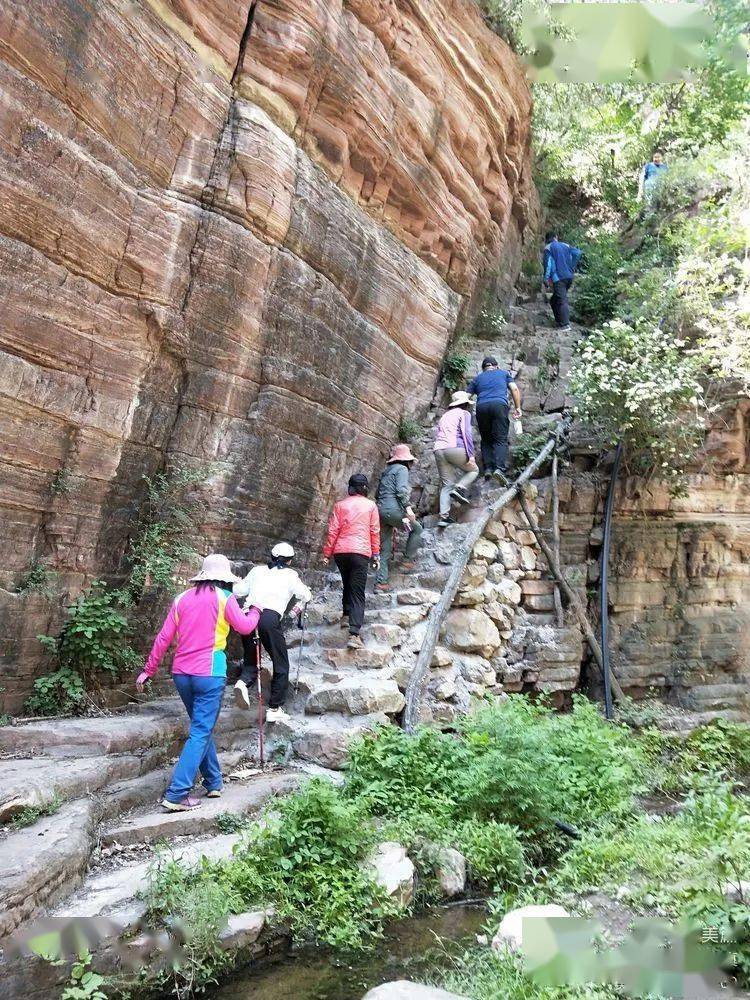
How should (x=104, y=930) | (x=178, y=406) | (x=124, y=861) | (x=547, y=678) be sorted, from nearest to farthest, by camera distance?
(x=104, y=930)
(x=124, y=861)
(x=178, y=406)
(x=547, y=678)

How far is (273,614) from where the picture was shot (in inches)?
271

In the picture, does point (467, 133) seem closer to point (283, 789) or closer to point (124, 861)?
point (283, 789)

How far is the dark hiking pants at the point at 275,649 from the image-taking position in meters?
6.84

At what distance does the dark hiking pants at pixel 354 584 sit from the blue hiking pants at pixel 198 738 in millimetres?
2479

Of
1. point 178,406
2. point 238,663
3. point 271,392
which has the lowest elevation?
point 238,663

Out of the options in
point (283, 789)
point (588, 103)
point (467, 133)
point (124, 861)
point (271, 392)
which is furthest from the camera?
point (588, 103)

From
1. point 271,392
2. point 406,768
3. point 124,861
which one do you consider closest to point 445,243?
point 271,392

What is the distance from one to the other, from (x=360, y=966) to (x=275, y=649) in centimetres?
307

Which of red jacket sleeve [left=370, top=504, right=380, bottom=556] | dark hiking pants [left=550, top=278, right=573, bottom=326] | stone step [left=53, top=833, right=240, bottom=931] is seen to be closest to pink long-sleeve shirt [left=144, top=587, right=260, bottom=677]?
stone step [left=53, top=833, right=240, bottom=931]

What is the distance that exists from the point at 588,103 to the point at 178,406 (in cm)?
1469

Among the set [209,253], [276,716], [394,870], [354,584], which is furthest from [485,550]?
[394,870]

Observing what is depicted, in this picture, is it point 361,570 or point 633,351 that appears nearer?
point 361,570

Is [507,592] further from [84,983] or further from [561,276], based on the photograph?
[561,276]

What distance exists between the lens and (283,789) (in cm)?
595
